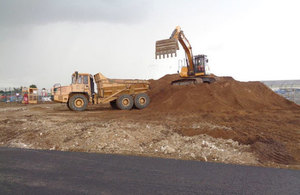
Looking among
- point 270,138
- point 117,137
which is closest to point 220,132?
point 270,138

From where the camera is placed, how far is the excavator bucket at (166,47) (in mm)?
17094

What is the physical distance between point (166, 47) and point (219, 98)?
502 centimetres

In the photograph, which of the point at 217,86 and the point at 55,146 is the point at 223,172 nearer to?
the point at 55,146

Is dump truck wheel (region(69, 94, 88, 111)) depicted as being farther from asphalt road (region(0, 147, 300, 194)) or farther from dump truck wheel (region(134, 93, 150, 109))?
asphalt road (region(0, 147, 300, 194))

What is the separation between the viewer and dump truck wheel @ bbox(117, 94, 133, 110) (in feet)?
Answer: 56.2

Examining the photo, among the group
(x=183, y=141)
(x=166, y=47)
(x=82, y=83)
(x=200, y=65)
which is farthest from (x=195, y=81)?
(x=183, y=141)

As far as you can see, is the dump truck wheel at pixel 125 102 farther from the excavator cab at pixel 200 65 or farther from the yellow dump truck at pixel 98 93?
the excavator cab at pixel 200 65

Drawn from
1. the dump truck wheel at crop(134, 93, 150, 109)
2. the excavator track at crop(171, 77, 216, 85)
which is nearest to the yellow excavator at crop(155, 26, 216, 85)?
the excavator track at crop(171, 77, 216, 85)

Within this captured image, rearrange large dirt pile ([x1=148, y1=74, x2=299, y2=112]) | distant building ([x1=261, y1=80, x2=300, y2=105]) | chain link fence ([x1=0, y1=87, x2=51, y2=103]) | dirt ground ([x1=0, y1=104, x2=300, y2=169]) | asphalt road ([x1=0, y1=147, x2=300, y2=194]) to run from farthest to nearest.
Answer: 1. chain link fence ([x1=0, y1=87, x2=51, y2=103])
2. distant building ([x1=261, y1=80, x2=300, y2=105])
3. large dirt pile ([x1=148, y1=74, x2=299, y2=112])
4. dirt ground ([x1=0, y1=104, x2=300, y2=169])
5. asphalt road ([x1=0, y1=147, x2=300, y2=194])

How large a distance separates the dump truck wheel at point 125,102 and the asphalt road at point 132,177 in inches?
434

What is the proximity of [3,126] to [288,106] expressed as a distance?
1659 centimetres

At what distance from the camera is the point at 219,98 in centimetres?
1677

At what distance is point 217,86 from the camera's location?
18.6 m

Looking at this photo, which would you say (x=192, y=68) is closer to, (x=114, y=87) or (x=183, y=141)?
(x=114, y=87)
